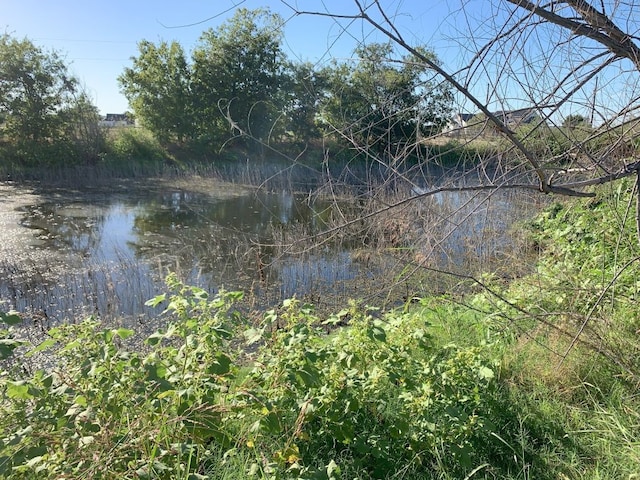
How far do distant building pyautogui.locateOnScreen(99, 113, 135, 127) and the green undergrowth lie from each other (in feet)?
72.7

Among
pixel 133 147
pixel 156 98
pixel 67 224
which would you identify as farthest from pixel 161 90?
pixel 67 224

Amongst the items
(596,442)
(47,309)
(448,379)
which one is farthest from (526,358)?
(47,309)

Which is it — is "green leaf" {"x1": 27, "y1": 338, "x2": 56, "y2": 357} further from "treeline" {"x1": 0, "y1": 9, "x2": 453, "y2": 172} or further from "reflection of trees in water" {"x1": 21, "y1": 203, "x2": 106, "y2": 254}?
"reflection of trees in water" {"x1": 21, "y1": 203, "x2": 106, "y2": 254}

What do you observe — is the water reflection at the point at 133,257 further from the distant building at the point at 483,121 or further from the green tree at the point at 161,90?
the green tree at the point at 161,90

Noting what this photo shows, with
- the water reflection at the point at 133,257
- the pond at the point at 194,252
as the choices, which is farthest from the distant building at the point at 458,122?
the water reflection at the point at 133,257

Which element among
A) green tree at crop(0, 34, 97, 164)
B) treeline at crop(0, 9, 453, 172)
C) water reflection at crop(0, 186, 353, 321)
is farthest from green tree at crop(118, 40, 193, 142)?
water reflection at crop(0, 186, 353, 321)

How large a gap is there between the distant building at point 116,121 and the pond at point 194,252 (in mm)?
9454

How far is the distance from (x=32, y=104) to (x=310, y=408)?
73.2 ft

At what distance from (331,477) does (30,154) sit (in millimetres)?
21921

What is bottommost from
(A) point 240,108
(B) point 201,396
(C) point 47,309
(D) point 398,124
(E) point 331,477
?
(C) point 47,309

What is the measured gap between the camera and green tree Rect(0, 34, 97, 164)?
1866 cm

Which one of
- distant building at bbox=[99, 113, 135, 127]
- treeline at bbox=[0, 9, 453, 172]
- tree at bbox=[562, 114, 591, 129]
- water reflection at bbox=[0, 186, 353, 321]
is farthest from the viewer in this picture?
distant building at bbox=[99, 113, 135, 127]

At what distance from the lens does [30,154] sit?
741 inches

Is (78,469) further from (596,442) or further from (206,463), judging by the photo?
(596,442)
